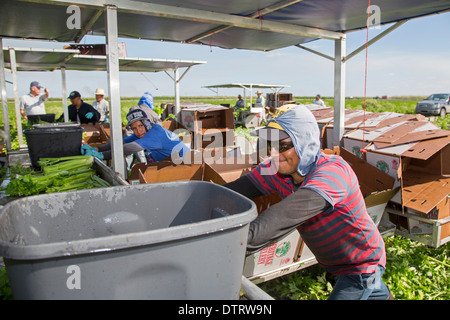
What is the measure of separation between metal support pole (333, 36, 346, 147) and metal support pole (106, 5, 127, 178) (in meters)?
3.53

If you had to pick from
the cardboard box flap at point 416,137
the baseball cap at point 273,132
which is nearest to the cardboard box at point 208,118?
the cardboard box flap at point 416,137

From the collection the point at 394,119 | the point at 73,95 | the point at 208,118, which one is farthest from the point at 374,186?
the point at 73,95

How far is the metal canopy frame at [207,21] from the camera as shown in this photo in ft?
11.4

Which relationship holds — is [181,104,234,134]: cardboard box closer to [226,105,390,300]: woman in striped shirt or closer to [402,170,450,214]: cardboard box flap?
[402,170,450,214]: cardboard box flap

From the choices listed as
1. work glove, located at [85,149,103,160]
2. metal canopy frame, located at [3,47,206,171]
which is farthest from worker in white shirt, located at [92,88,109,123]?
work glove, located at [85,149,103,160]

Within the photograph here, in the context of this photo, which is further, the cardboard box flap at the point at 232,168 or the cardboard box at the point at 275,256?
the cardboard box flap at the point at 232,168

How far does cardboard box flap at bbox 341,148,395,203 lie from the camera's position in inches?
146

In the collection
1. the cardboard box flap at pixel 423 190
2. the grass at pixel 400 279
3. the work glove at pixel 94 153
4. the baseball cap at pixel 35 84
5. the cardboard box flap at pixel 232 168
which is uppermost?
the baseball cap at pixel 35 84

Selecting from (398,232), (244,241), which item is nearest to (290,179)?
(244,241)

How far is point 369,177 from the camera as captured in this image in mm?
3916

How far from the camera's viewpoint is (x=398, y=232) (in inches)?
149

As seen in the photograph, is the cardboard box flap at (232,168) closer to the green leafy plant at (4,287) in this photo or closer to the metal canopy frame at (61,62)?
the green leafy plant at (4,287)

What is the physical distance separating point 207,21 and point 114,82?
1.33 m
